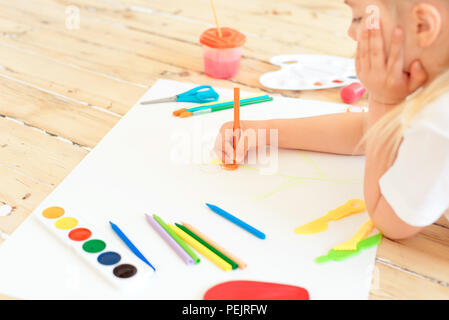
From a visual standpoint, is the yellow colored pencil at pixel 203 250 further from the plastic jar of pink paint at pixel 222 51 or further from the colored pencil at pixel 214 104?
the plastic jar of pink paint at pixel 222 51

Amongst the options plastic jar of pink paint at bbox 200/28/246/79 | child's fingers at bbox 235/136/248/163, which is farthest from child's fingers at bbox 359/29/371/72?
plastic jar of pink paint at bbox 200/28/246/79

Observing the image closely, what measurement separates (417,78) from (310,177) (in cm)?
23

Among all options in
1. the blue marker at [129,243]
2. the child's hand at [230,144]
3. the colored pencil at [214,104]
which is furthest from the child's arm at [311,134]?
the blue marker at [129,243]

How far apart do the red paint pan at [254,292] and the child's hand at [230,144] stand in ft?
0.79

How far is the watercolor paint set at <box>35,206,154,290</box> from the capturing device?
0.62m

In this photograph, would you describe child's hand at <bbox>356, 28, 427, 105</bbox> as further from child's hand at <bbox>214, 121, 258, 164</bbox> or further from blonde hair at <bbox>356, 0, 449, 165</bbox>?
child's hand at <bbox>214, 121, 258, 164</bbox>

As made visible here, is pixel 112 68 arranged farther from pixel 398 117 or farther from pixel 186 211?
pixel 398 117

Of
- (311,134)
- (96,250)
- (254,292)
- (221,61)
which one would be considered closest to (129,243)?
(96,250)

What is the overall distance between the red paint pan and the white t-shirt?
0.16 meters

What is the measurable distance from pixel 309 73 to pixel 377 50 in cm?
48

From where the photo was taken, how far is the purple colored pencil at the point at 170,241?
25.5 inches

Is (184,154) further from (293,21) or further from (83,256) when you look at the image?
(293,21)

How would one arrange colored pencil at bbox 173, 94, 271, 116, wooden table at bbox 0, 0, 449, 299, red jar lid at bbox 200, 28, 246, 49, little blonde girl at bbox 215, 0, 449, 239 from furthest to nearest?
1. red jar lid at bbox 200, 28, 246, 49
2. colored pencil at bbox 173, 94, 271, 116
3. wooden table at bbox 0, 0, 449, 299
4. little blonde girl at bbox 215, 0, 449, 239
